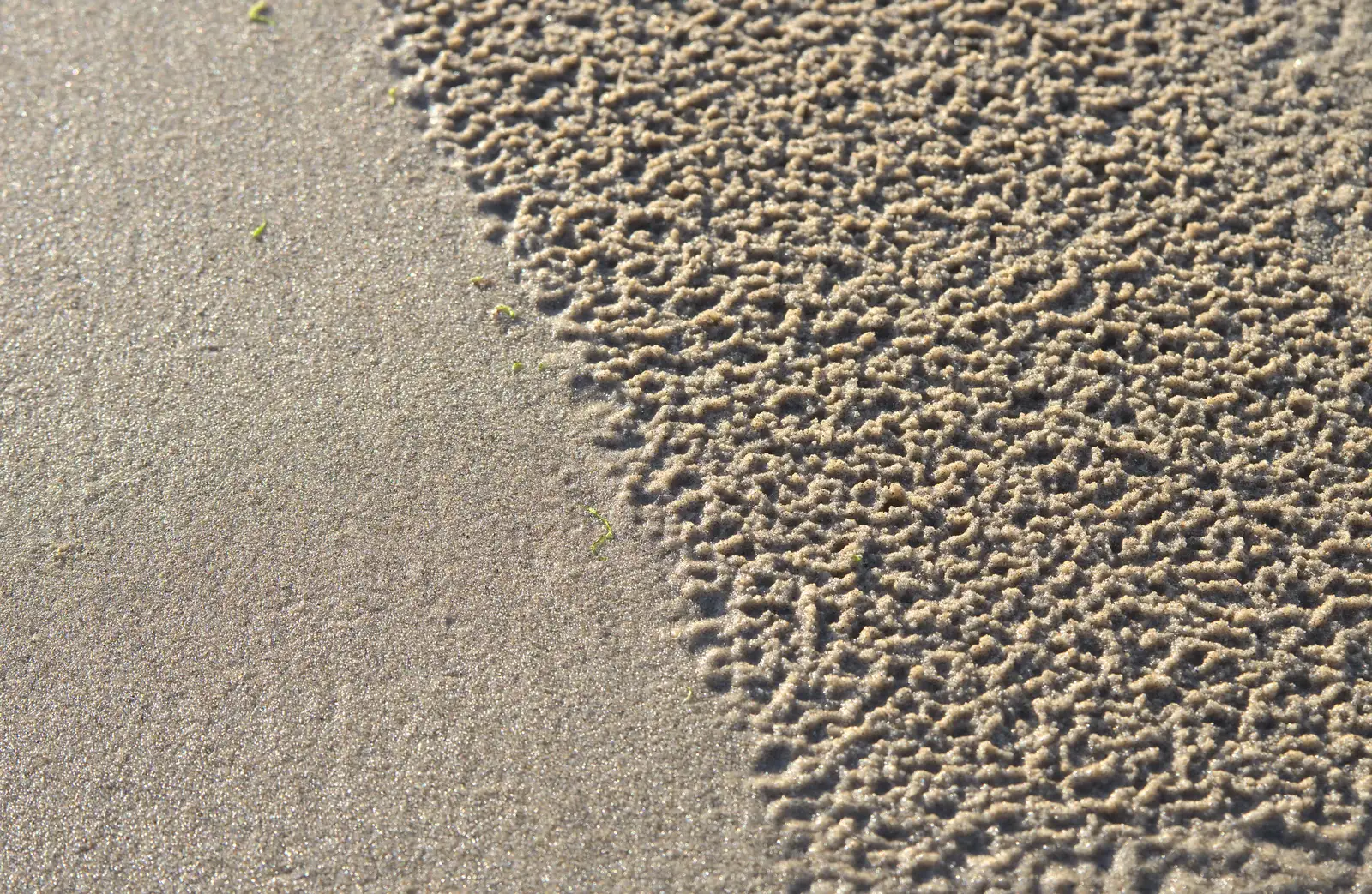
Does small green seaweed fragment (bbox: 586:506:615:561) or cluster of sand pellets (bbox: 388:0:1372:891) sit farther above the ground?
cluster of sand pellets (bbox: 388:0:1372:891)

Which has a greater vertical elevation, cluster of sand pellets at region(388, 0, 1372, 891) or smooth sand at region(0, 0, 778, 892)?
cluster of sand pellets at region(388, 0, 1372, 891)

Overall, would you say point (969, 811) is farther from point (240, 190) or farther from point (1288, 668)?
point (240, 190)

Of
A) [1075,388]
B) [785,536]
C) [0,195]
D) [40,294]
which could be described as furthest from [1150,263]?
[0,195]

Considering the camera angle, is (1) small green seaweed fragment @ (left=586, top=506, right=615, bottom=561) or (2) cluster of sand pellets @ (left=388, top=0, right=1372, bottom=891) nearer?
(2) cluster of sand pellets @ (left=388, top=0, right=1372, bottom=891)

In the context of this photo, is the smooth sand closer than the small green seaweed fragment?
Yes
